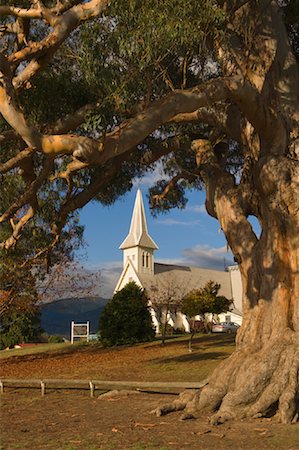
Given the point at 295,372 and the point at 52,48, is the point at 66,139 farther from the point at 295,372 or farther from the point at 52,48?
the point at 295,372

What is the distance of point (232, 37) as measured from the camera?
13.0 meters

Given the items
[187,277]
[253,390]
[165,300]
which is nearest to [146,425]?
[253,390]

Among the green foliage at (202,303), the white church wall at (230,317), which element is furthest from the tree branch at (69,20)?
the white church wall at (230,317)

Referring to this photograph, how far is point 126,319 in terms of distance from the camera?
111ft

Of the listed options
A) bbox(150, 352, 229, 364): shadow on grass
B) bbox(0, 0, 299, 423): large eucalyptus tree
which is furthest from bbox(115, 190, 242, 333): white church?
bbox(0, 0, 299, 423): large eucalyptus tree

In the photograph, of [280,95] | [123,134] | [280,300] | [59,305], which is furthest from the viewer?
[59,305]

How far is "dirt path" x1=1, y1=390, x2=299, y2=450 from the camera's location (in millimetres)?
8273

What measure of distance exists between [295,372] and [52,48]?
25.7 feet

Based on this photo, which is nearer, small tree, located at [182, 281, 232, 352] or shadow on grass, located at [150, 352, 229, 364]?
shadow on grass, located at [150, 352, 229, 364]

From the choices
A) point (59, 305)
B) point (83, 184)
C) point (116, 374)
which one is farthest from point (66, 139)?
point (59, 305)

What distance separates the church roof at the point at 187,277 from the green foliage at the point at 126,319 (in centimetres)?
2536

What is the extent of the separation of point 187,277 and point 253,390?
56.1 meters

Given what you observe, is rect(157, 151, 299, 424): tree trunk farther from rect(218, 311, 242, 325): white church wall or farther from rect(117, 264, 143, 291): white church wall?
rect(218, 311, 242, 325): white church wall

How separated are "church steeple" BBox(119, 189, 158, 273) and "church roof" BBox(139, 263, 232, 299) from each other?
149 cm
